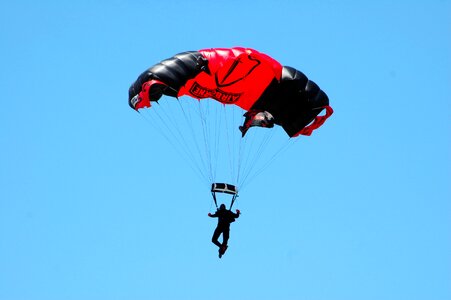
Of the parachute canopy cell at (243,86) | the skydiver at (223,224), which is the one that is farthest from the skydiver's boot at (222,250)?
the parachute canopy cell at (243,86)

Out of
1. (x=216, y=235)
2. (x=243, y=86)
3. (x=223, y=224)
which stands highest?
(x=243, y=86)

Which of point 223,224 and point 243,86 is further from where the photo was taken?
point 243,86

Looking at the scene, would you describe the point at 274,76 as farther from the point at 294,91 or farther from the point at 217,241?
the point at 217,241

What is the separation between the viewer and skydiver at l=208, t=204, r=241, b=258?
109 feet

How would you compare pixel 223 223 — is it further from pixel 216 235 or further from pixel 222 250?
pixel 222 250

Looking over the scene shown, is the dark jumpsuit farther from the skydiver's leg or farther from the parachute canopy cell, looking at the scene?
the parachute canopy cell

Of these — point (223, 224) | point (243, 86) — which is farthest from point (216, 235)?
point (243, 86)

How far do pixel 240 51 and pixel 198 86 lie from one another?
156cm

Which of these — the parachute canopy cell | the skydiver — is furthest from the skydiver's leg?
the parachute canopy cell

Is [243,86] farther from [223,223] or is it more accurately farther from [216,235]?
[216,235]

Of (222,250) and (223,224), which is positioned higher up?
(223,224)

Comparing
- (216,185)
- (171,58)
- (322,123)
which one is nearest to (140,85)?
(171,58)

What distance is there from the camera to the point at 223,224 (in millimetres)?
33344

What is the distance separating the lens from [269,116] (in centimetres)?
3516
